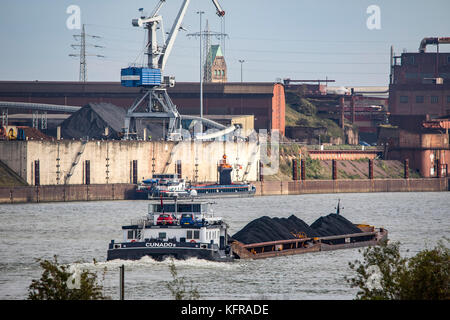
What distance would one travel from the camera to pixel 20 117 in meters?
140

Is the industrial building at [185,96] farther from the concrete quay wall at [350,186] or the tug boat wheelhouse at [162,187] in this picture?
the tug boat wheelhouse at [162,187]

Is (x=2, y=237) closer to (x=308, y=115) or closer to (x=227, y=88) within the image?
(x=227, y=88)

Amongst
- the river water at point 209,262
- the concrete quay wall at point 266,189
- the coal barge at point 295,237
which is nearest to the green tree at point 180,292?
the river water at point 209,262

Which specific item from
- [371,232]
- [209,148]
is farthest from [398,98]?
[371,232]

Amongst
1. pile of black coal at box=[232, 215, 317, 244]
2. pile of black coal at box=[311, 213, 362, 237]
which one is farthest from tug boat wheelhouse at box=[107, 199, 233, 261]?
pile of black coal at box=[311, 213, 362, 237]

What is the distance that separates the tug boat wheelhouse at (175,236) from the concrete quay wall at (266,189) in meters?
52.5

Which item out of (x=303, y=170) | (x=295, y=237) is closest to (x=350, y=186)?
(x=303, y=170)

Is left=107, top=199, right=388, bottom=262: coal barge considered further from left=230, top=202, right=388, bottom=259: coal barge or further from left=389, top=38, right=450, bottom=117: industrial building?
left=389, top=38, right=450, bottom=117: industrial building

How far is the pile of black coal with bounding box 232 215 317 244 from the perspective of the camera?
52781mm

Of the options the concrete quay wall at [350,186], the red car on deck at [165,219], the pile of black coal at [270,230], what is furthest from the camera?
the concrete quay wall at [350,186]

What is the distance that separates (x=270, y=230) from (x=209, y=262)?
33.3 ft

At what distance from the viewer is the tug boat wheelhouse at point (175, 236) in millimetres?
45219

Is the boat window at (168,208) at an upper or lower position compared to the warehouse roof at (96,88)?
lower

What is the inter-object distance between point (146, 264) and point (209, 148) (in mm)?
74777
